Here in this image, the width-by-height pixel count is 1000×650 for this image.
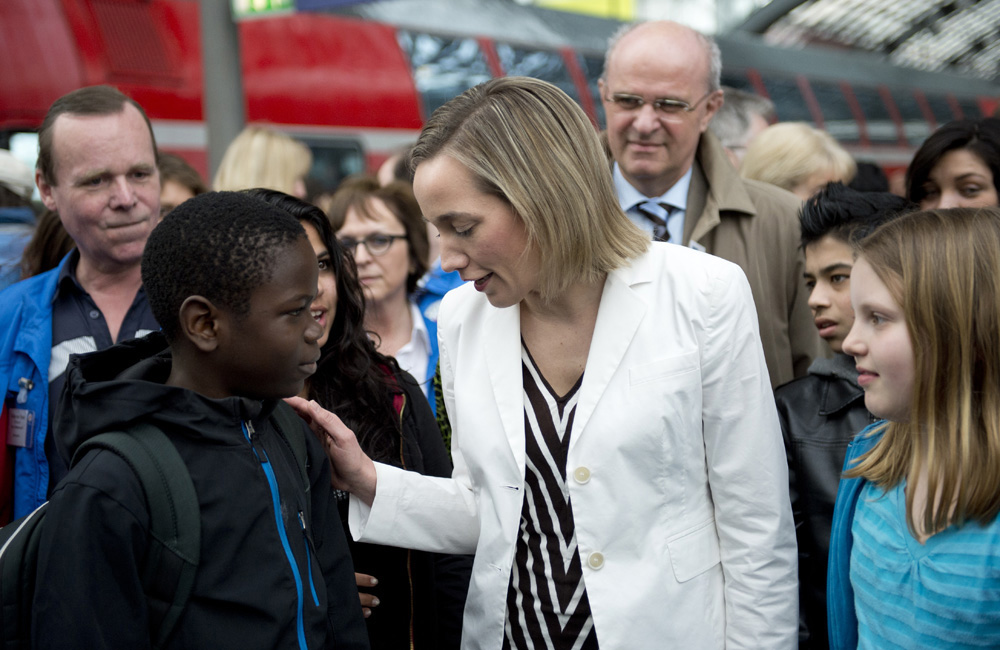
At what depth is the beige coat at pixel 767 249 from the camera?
3.46m

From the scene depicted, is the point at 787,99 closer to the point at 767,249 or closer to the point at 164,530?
the point at 767,249

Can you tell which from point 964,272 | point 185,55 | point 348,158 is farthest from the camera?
point 348,158

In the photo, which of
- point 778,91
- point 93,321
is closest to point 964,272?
point 93,321

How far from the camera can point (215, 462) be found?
1769 mm

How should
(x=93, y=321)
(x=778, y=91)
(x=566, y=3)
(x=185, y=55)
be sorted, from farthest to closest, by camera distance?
1. (x=566, y=3)
2. (x=778, y=91)
3. (x=185, y=55)
4. (x=93, y=321)

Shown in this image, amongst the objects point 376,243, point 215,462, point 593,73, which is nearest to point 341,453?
point 215,462

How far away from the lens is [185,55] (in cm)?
819

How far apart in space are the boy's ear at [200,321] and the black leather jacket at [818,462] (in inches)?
58.4

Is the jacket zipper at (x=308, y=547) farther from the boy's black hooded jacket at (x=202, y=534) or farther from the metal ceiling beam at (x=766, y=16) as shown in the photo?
the metal ceiling beam at (x=766, y=16)

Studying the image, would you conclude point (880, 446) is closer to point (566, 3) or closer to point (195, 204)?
point (195, 204)

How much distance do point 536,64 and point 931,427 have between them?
10.5 meters

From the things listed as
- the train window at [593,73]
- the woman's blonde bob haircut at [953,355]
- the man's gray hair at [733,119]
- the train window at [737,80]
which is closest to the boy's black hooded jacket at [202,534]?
the woman's blonde bob haircut at [953,355]

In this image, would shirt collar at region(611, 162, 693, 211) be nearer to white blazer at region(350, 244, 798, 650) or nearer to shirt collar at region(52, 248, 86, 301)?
white blazer at region(350, 244, 798, 650)

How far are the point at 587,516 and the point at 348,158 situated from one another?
25.4 feet
